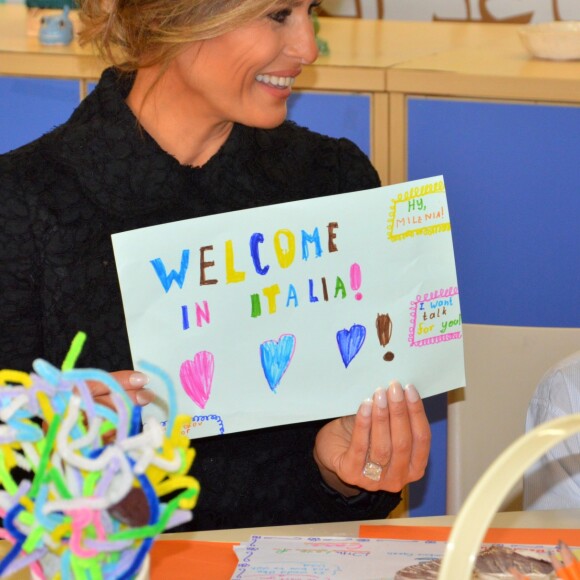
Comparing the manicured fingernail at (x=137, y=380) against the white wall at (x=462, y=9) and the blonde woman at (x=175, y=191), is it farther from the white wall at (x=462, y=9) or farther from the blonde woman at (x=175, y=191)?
the white wall at (x=462, y=9)

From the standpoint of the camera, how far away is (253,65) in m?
1.34

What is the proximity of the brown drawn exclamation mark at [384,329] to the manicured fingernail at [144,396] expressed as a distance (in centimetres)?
26

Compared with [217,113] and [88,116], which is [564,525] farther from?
[88,116]

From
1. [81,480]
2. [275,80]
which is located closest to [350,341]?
[275,80]

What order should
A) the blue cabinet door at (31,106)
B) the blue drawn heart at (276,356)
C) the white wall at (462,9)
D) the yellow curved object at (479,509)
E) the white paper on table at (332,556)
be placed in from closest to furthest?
the yellow curved object at (479,509) < the white paper on table at (332,556) < the blue drawn heart at (276,356) < the blue cabinet door at (31,106) < the white wall at (462,9)

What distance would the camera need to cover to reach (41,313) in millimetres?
1370

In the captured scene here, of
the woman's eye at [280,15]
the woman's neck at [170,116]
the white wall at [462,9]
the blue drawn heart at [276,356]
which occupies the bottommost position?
the blue drawn heart at [276,356]

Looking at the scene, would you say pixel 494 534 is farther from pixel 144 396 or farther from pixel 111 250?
pixel 111 250

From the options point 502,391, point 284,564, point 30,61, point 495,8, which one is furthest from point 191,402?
point 495,8

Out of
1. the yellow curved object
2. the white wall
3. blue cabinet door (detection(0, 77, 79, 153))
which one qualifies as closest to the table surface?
the yellow curved object

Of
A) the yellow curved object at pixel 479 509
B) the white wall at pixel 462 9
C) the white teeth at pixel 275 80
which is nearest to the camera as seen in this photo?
the yellow curved object at pixel 479 509

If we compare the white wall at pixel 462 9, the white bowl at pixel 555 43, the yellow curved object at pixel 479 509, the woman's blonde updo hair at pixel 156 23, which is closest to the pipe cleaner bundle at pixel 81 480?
the yellow curved object at pixel 479 509

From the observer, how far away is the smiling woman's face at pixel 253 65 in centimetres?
133

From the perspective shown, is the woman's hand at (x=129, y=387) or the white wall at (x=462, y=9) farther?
the white wall at (x=462, y=9)
